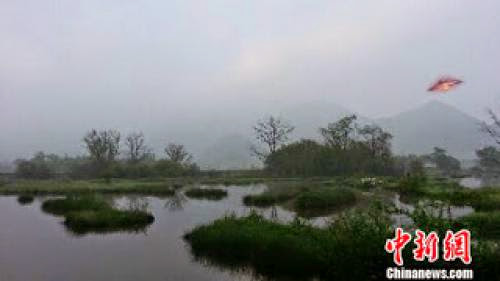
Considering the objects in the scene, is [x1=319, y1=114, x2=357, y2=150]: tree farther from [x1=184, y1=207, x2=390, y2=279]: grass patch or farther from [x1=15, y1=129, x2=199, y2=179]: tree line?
[x1=184, y1=207, x2=390, y2=279]: grass patch

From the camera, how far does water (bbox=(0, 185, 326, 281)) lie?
14672 mm

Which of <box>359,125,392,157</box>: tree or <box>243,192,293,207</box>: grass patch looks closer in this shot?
<box>243,192,293,207</box>: grass patch

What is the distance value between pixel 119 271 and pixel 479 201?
92.4 feet

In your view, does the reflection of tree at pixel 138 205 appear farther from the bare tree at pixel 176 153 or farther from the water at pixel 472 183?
the bare tree at pixel 176 153

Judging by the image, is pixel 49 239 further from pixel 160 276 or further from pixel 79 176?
pixel 79 176

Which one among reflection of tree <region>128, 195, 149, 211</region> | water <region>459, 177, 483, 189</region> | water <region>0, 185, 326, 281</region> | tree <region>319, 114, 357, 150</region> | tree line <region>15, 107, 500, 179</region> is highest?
tree <region>319, 114, 357, 150</region>

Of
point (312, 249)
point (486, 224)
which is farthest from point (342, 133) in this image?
point (312, 249)

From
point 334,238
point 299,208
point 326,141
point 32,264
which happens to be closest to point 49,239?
point 32,264

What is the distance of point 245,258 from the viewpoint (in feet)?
52.2

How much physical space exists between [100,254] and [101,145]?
3097 inches

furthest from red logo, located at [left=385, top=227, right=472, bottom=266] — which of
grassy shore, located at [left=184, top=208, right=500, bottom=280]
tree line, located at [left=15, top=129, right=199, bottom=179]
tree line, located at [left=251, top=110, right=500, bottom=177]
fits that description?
tree line, located at [left=15, top=129, right=199, bottom=179]

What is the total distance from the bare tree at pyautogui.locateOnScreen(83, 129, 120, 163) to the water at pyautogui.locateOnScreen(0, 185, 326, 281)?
64.6 metres

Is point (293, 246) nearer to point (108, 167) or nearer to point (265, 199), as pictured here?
point (265, 199)

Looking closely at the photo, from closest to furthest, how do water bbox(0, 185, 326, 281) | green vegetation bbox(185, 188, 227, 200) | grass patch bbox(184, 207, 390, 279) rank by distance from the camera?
grass patch bbox(184, 207, 390, 279) < water bbox(0, 185, 326, 281) < green vegetation bbox(185, 188, 227, 200)
